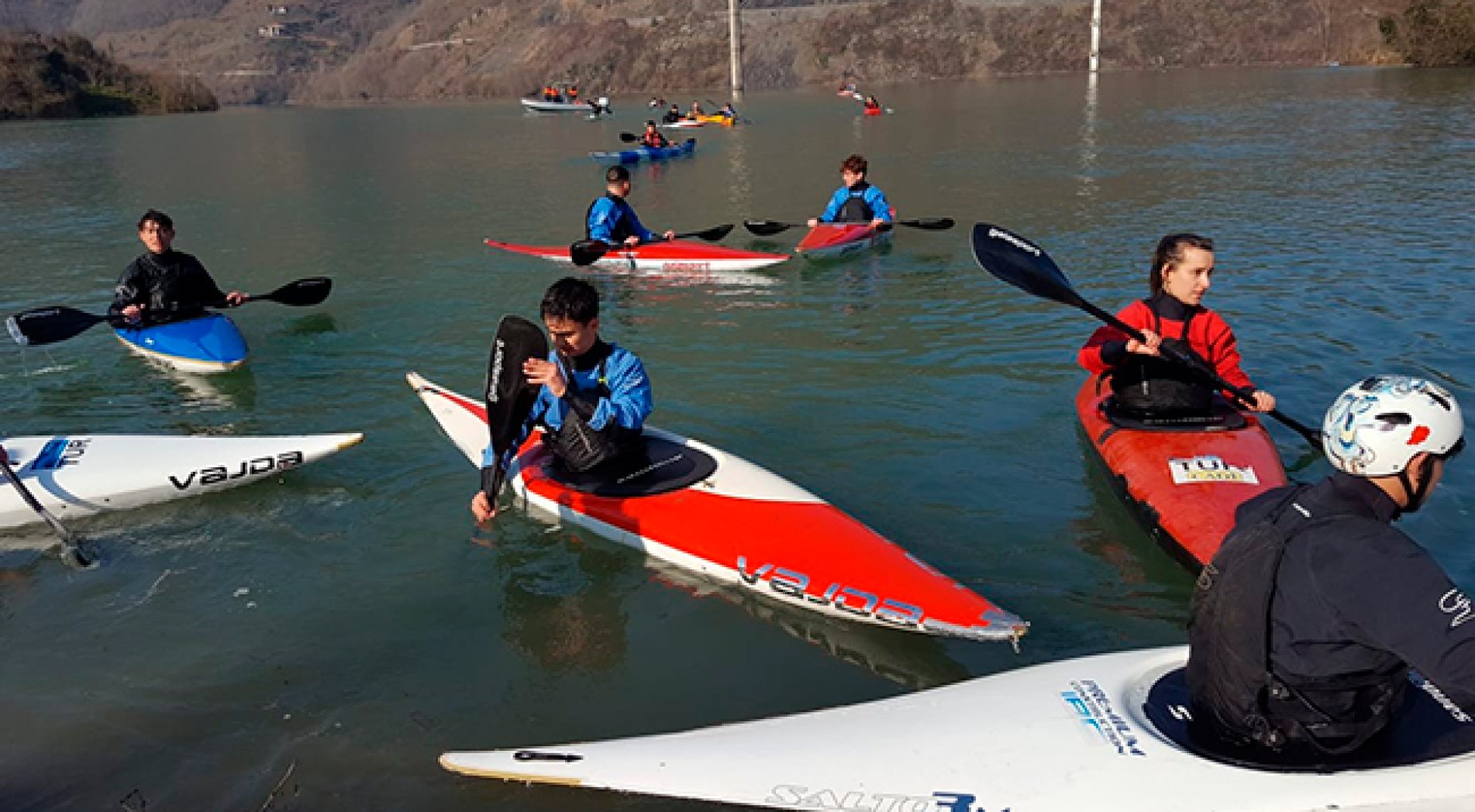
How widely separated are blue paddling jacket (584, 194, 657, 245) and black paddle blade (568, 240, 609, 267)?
168 millimetres

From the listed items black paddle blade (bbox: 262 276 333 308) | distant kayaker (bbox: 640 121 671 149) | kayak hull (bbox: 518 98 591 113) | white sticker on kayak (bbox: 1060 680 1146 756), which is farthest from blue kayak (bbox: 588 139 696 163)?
kayak hull (bbox: 518 98 591 113)

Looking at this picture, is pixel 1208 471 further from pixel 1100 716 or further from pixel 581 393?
pixel 581 393

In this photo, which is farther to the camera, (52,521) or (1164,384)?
(1164,384)

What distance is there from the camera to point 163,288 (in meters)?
9.88

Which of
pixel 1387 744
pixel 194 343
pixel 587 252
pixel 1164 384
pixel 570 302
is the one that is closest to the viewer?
pixel 1387 744

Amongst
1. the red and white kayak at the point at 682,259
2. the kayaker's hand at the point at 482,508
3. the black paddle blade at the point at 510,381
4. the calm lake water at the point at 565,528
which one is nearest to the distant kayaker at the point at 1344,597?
the calm lake water at the point at 565,528

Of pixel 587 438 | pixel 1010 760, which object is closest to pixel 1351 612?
pixel 1010 760

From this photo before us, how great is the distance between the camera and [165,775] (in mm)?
4352

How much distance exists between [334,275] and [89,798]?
37.5 ft

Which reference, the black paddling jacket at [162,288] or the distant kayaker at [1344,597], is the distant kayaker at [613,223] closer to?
the black paddling jacket at [162,288]

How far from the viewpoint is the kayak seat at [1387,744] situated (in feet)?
10.3

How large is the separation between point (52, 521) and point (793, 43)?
8269 centimetres

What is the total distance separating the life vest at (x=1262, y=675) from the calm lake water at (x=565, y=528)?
1796mm

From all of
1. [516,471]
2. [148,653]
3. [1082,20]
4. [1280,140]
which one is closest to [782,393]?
[516,471]
